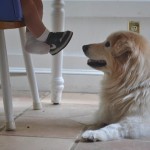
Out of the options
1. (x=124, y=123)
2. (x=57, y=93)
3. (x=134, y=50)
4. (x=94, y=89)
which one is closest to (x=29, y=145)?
(x=124, y=123)

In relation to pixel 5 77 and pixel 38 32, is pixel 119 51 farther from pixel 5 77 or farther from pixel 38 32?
pixel 5 77

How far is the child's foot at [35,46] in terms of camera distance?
67.7 inches

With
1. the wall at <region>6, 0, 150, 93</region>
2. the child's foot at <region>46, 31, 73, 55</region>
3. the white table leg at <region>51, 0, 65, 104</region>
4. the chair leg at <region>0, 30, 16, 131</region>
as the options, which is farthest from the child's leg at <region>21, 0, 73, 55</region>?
the wall at <region>6, 0, 150, 93</region>

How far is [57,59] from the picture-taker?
219cm

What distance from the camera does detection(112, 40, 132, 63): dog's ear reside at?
1.68m

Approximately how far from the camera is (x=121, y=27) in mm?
2678

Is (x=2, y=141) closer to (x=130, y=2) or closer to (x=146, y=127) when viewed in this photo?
(x=146, y=127)

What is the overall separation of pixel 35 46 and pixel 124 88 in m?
0.46

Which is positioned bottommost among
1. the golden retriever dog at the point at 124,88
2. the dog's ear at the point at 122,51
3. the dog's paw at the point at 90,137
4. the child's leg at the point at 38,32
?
the dog's paw at the point at 90,137

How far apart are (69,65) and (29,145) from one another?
136cm

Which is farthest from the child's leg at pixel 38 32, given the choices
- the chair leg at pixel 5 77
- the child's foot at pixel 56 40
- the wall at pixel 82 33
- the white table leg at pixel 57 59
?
the wall at pixel 82 33

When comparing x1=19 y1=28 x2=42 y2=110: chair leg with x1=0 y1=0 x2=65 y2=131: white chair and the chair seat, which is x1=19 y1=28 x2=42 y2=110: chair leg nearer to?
x1=0 y1=0 x2=65 y2=131: white chair

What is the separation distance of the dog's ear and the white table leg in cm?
51

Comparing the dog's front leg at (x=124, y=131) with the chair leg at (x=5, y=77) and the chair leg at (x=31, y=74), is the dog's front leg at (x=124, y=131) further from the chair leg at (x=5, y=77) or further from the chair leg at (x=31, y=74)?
the chair leg at (x=31, y=74)
